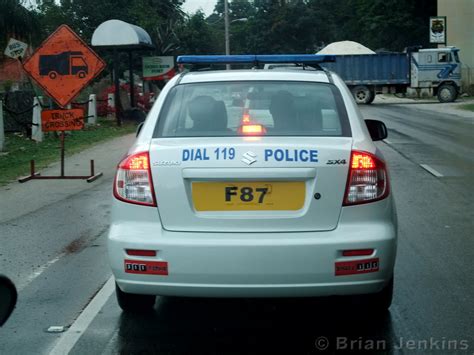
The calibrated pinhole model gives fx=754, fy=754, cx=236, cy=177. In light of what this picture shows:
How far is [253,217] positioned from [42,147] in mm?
14570

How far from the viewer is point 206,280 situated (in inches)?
172

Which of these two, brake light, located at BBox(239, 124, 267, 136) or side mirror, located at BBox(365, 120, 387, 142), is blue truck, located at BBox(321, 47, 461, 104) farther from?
brake light, located at BBox(239, 124, 267, 136)

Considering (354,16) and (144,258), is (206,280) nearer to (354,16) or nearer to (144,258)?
(144,258)

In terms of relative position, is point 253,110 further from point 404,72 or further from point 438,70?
point 404,72

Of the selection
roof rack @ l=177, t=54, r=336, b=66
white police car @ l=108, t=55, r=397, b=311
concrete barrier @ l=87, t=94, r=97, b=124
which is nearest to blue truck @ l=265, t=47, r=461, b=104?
concrete barrier @ l=87, t=94, r=97, b=124

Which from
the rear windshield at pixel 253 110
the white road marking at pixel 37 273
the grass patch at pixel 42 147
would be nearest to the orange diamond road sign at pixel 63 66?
the grass patch at pixel 42 147

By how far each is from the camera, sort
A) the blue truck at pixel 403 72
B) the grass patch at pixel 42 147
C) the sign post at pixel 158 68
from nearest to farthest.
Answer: the grass patch at pixel 42 147 < the sign post at pixel 158 68 < the blue truck at pixel 403 72

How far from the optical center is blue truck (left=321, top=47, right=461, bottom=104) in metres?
38.8

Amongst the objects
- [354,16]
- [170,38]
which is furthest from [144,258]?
[354,16]

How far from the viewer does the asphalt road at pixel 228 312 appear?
184 inches

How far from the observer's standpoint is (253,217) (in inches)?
173

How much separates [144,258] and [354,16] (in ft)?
245

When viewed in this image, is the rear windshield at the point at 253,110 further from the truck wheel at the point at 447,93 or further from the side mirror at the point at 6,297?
the truck wheel at the point at 447,93

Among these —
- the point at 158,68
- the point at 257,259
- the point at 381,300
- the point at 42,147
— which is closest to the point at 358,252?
the point at 257,259
